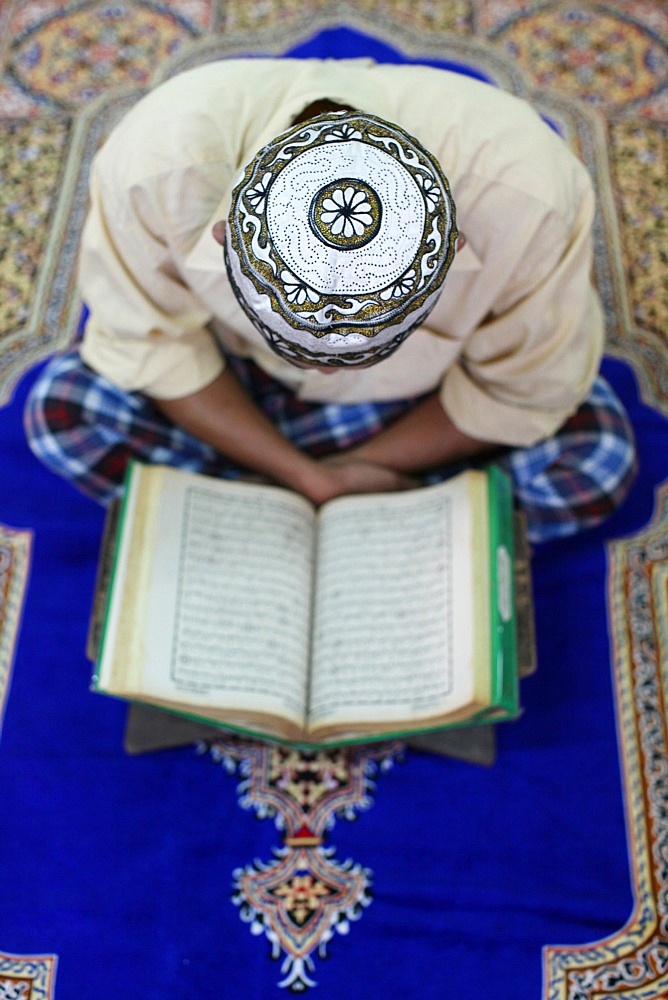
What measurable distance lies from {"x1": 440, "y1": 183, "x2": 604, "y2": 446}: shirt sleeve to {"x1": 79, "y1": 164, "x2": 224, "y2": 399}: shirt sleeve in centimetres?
29

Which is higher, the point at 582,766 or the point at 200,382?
the point at 200,382

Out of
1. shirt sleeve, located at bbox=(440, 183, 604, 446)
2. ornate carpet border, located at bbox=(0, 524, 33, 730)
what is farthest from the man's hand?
ornate carpet border, located at bbox=(0, 524, 33, 730)

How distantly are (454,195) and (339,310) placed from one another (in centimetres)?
23

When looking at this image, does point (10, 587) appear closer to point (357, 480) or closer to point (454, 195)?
point (357, 480)

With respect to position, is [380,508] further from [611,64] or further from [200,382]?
[611,64]

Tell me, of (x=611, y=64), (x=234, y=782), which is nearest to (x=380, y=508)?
(x=234, y=782)

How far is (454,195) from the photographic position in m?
0.88

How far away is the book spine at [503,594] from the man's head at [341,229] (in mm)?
397

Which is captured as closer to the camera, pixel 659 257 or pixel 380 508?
pixel 380 508

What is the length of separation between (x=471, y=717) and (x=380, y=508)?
0.25 m

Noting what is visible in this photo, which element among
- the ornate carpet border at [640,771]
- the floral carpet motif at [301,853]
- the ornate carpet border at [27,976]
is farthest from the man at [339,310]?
the ornate carpet border at [27,976]

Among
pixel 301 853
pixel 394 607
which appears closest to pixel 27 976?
pixel 301 853

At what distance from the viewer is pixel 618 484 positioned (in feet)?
3.97

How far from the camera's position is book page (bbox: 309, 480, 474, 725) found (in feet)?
3.44
